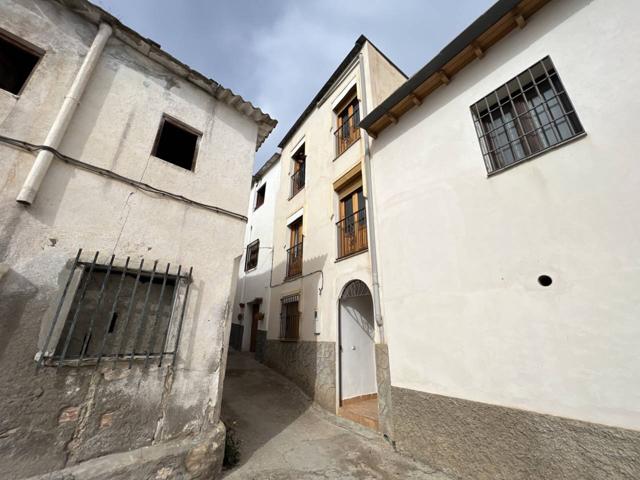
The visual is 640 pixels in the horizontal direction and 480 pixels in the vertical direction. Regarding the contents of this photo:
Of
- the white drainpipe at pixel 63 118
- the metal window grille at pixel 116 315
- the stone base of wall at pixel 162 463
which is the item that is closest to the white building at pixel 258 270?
the stone base of wall at pixel 162 463

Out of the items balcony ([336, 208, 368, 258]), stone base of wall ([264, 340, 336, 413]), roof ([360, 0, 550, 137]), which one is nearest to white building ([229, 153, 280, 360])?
stone base of wall ([264, 340, 336, 413])

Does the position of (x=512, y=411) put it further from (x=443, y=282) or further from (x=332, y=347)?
(x=332, y=347)

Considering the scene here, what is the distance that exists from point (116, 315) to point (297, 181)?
8056 mm

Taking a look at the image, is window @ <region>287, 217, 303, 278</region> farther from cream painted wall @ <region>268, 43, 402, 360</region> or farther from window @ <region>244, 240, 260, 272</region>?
window @ <region>244, 240, 260, 272</region>

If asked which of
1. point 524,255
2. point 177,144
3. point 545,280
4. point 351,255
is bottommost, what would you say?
point 545,280

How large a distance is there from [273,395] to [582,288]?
254 inches

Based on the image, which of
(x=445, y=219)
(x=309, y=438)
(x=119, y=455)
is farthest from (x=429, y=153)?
(x=119, y=455)

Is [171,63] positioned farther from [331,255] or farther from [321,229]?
[331,255]

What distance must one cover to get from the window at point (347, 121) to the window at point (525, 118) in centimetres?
376

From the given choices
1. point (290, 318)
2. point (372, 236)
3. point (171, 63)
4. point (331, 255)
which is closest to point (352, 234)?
point (331, 255)

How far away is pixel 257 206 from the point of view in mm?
13391

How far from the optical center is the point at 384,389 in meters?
4.70

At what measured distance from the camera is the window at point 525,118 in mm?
3498

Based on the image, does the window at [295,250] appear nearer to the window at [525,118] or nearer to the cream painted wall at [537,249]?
the cream painted wall at [537,249]
